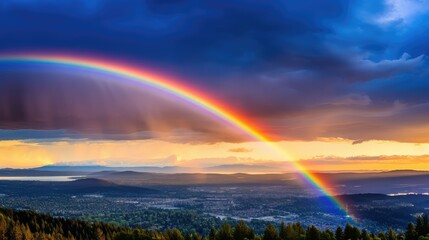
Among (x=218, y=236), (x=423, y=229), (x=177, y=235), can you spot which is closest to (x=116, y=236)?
(x=177, y=235)

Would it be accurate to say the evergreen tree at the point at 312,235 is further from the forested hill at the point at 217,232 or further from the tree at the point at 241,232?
the tree at the point at 241,232

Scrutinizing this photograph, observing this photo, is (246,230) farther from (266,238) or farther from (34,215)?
(34,215)

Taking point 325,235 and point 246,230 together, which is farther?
point 246,230

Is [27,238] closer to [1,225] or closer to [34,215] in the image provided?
[1,225]

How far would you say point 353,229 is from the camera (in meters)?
89.8

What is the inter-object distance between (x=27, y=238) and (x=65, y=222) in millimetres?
55977

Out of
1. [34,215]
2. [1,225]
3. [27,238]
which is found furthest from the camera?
[34,215]

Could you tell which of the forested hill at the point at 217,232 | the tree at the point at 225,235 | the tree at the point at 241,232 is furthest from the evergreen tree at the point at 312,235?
the tree at the point at 225,235

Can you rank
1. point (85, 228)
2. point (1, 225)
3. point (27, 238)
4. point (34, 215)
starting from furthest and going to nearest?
point (34, 215) < point (85, 228) < point (1, 225) < point (27, 238)

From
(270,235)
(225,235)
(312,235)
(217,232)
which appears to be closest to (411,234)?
(312,235)

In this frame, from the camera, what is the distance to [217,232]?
10506 cm

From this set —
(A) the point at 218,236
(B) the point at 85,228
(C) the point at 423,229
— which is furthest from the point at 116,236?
(C) the point at 423,229

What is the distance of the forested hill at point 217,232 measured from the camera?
296ft

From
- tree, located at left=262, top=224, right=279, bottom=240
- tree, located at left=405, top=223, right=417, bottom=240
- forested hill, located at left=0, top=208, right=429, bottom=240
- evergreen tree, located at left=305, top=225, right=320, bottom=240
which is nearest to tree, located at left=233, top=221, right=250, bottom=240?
forested hill, located at left=0, top=208, right=429, bottom=240
